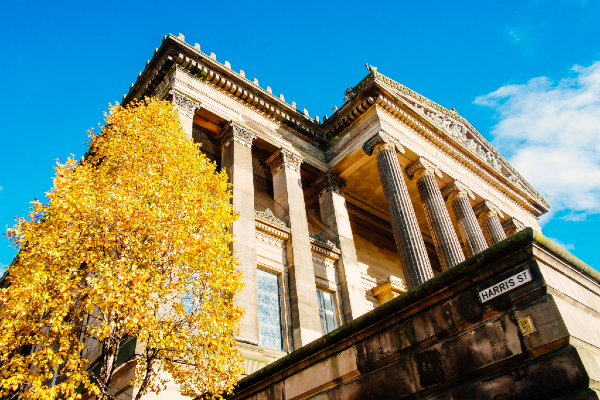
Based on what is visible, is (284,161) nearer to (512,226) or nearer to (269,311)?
(269,311)

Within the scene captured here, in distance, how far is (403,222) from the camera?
1958 cm

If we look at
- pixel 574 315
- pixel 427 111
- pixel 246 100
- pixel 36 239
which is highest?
pixel 427 111

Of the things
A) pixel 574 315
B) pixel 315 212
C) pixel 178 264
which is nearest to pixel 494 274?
pixel 574 315

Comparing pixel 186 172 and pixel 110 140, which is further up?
pixel 110 140

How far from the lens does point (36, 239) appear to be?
37.5 feet

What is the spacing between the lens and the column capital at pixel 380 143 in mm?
21938

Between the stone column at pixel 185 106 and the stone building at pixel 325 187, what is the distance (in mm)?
57

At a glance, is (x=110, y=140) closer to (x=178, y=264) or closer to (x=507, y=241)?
(x=178, y=264)

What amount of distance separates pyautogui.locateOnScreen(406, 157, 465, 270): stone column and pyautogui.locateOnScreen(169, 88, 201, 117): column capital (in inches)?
473

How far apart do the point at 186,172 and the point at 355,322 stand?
7114 millimetres

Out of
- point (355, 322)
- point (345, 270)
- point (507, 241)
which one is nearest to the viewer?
point (507, 241)

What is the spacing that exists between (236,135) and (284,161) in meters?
3.05

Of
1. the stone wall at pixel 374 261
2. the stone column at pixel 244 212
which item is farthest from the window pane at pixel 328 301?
the stone column at pixel 244 212

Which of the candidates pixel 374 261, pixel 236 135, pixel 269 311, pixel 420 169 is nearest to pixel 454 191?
pixel 420 169
